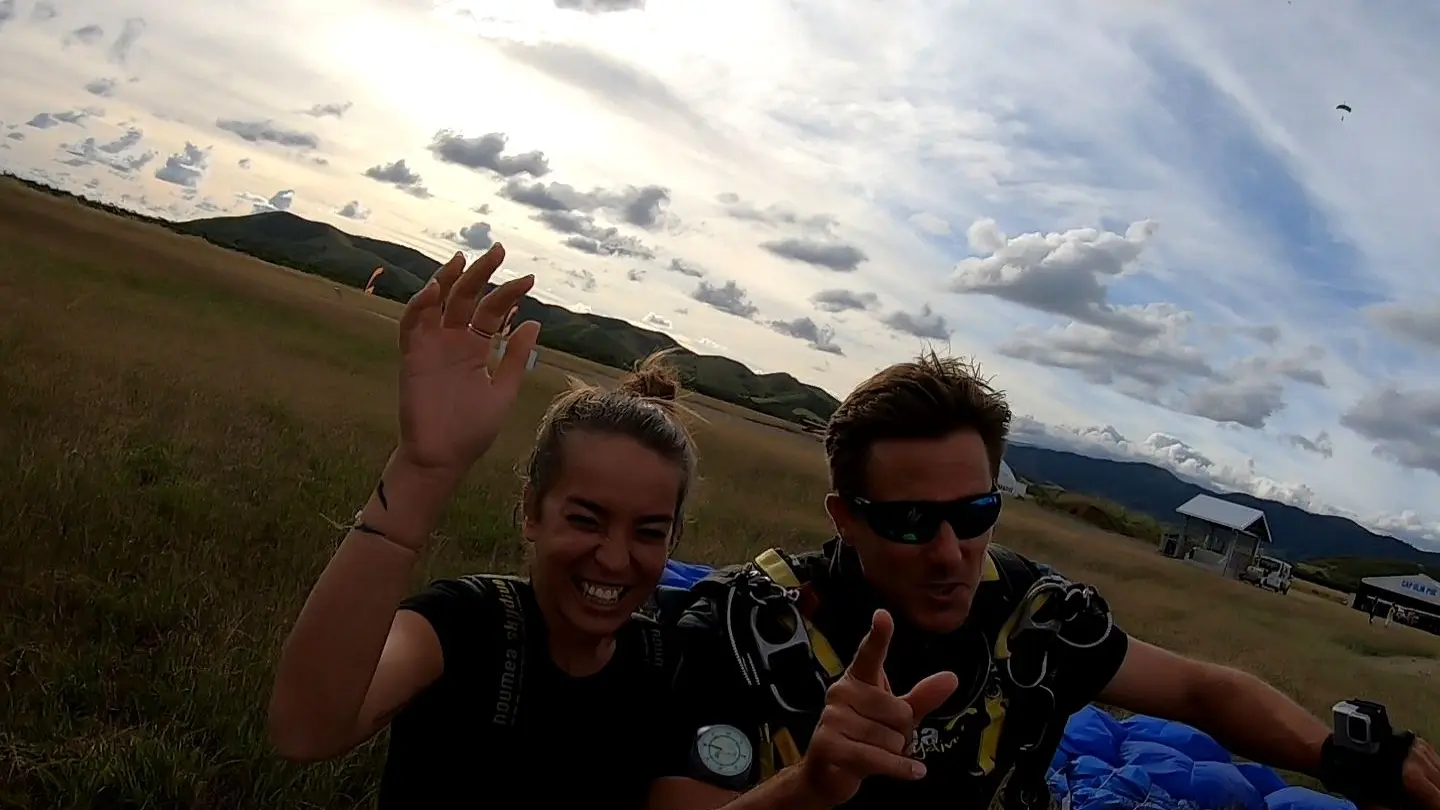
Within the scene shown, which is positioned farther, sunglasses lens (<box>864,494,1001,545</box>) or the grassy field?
the grassy field

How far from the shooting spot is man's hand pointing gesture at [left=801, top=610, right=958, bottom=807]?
1810 mm

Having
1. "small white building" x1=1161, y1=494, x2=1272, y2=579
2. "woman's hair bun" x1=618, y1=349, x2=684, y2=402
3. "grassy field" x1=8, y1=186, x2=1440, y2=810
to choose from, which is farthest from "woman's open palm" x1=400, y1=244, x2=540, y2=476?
"small white building" x1=1161, y1=494, x2=1272, y2=579

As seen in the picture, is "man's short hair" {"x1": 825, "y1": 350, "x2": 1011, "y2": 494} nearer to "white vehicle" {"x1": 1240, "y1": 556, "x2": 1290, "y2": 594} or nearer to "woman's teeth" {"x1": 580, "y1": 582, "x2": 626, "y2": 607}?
"woman's teeth" {"x1": 580, "y1": 582, "x2": 626, "y2": 607}

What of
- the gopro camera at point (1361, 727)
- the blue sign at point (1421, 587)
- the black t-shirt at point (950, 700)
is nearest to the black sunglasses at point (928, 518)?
the black t-shirt at point (950, 700)

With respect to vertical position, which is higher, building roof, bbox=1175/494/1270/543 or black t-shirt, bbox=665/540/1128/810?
building roof, bbox=1175/494/1270/543

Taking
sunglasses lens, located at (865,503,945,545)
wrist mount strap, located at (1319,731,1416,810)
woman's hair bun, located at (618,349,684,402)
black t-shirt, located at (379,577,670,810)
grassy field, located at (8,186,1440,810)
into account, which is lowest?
grassy field, located at (8,186,1440,810)

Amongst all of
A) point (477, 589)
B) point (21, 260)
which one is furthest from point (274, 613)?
point (21, 260)

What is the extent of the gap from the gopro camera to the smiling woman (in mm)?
1938

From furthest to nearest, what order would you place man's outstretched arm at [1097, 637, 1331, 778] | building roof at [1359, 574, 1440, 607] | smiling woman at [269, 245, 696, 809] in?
building roof at [1359, 574, 1440, 607] < man's outstretched arm at [1097, 637, 1331, 778] < smiling woman at [269, 245, 696, 809]

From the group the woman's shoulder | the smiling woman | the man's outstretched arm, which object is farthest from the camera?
the man's outstretched arm

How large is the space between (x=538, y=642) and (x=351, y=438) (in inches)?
369

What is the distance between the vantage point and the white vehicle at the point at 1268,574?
44.5 meters

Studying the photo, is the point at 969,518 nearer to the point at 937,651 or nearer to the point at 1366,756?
the point at 937,651

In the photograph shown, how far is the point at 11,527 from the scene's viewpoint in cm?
501
